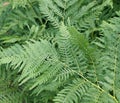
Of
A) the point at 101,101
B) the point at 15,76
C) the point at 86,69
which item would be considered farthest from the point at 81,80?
the point at 15,76

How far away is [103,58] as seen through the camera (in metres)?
2.32

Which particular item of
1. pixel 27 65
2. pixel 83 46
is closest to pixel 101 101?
pixel 83 46

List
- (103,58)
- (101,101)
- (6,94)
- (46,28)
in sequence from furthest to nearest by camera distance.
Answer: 1. (46,28)
2. (6,94)
3. (103,58)
4. (101,101)

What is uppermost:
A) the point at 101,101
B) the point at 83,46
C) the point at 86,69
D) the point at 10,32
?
the point at 10,32

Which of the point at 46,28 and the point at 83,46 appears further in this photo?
the point at 46,28

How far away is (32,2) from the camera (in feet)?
11.0

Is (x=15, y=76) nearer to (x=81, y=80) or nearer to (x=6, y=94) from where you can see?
(x=6, y=94)

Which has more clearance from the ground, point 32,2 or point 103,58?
point 32,2

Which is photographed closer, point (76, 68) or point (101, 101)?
point (101, 101)

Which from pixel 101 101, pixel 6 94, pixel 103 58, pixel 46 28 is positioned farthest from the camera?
pixel 46 28

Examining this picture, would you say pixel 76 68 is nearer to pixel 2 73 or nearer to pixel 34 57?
pixel 34 57

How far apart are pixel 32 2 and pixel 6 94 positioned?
0.93 meters

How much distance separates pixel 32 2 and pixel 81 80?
1.28m

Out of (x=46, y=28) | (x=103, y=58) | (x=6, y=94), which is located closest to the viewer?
(x=103, y=58)
